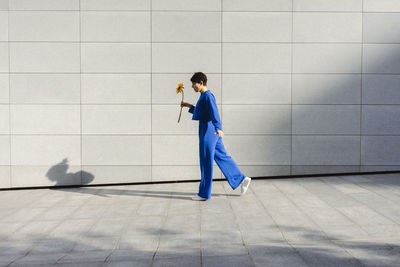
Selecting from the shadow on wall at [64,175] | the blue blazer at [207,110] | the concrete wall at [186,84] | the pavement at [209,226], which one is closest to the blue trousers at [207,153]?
the blue blazer at [207,110]

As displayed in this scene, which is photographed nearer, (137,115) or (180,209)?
(180,209)

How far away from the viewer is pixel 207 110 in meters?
4.83

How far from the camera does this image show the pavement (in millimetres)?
2975

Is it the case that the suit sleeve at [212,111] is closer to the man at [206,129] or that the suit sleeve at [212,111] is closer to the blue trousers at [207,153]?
the man at [206,129]

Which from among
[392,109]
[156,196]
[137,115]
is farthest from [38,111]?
[392,109]

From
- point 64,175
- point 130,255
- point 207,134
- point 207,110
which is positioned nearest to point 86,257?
point 130,255

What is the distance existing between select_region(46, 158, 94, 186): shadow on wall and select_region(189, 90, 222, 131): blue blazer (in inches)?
107

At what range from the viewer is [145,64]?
626cm

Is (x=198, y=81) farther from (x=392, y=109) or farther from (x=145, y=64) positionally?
(x=392, y=109)

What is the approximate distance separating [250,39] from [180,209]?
3.47 metres

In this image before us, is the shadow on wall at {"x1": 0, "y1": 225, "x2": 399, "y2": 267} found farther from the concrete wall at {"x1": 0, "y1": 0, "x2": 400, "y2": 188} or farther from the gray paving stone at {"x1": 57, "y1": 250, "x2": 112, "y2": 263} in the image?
the concrete wall at {"x1": 0, "y1": 0, "x2": 400, "y2": 188}

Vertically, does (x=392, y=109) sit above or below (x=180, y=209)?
above

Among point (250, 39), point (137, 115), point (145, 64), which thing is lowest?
point (137, 115)

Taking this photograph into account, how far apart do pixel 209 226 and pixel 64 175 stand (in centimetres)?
364
